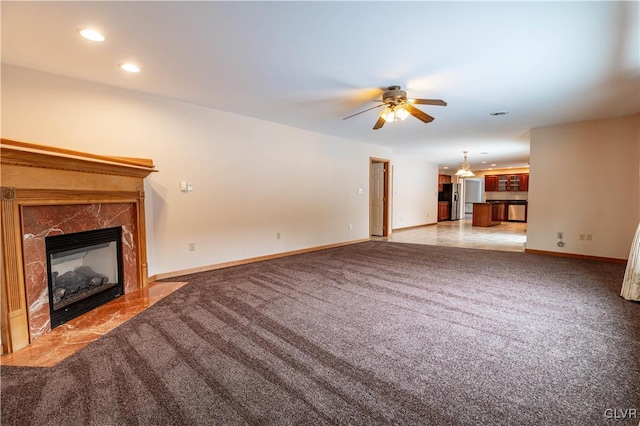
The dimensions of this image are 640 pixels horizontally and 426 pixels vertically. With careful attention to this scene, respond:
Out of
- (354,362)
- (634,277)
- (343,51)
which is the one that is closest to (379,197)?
(634,277)

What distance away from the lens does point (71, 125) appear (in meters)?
3.09

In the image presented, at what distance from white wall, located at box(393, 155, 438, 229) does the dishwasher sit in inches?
146

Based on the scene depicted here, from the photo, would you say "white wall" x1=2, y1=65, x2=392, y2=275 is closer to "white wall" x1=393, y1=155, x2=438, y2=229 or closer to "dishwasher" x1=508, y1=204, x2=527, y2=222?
"white wall" x1=393, y1=155, x2=438, y2=229

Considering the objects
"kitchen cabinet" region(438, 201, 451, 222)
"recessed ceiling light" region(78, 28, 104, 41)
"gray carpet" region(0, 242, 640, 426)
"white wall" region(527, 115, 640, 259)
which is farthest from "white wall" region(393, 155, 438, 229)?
"recessed ceiling light" region(78, 28, 104, 41)

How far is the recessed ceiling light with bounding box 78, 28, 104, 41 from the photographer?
2.21m

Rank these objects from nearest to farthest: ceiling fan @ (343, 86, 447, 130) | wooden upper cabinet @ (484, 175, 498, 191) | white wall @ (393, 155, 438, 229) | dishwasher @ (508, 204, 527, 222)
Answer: ceiling fan @ (343, 86, 447, 130)
white wall @ (393, 155, 438, 229)
dishwasher @ (508, 204, 527, 222)
wooden upper cabinet @ (484, 175, 498, 191)

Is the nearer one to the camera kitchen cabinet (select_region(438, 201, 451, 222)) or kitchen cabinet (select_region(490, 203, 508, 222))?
kitchen cabinet (select_region(490, 203, 508, 222))

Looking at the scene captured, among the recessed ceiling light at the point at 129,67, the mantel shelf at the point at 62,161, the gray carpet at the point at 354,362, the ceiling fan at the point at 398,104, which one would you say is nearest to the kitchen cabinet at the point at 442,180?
the gray carpet at the point at 354,362

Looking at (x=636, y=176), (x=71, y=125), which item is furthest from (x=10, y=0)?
(x=636, y=176)

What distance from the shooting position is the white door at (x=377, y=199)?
7668 mm

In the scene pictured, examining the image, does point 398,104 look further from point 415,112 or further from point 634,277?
point 634,277

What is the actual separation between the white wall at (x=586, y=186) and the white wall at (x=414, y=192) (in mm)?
3990

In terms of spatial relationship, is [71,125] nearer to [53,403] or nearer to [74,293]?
[74,293]

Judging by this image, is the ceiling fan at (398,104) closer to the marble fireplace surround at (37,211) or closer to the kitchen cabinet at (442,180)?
the marble fireplace surround at (37,211)
